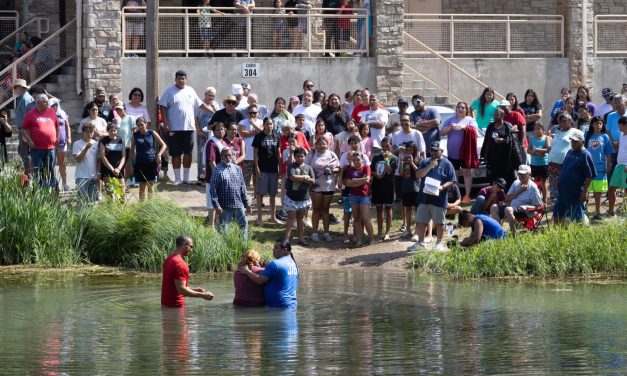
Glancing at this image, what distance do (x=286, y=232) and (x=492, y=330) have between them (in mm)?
7175

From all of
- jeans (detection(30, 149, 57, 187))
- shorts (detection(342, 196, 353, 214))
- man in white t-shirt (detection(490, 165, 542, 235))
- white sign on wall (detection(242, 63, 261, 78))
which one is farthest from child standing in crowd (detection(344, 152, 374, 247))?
white sign on wall (detection(242, 63, 261, 78))

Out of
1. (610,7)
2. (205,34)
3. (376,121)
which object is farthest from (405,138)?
(610,7)

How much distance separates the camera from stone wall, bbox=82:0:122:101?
28859 mm

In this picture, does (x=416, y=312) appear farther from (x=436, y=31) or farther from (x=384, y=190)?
(x=436, y=31)

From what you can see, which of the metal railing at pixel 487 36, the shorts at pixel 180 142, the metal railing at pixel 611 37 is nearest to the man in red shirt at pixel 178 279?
the shorts at pixel 180 142

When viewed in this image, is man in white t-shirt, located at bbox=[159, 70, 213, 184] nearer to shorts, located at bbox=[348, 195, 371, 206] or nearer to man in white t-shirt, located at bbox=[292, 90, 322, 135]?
man in white t-shirt, located at bbox=[292, 90, 322, 135]

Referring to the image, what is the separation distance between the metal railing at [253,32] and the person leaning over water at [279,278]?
12689 mm

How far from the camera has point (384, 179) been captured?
22297 mm

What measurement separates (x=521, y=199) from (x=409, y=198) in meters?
1.88

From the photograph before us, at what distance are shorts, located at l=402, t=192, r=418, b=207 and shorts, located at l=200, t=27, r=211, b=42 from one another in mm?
8578

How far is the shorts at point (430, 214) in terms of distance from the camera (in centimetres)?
2156

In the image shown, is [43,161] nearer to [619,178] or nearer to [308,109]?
[308,109]

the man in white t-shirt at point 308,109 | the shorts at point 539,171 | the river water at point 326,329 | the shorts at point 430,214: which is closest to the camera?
the river water at point 326,329

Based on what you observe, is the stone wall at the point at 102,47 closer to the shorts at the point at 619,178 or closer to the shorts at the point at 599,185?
the shorts at the point at 599,185
